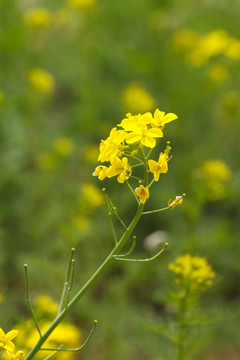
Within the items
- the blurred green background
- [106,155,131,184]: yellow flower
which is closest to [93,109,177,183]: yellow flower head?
[106,155,131,184]: yellow flower

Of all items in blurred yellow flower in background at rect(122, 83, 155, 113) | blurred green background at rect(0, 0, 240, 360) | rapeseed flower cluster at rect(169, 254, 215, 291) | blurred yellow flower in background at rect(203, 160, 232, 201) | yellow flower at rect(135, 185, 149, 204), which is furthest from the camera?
blurred yellow flower in background at rect(122, 83, 155, 113)

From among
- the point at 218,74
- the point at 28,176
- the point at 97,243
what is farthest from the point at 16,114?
the point at 218,74

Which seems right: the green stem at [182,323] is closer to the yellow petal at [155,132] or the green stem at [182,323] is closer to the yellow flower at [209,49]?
the yellow petal at [155,132]

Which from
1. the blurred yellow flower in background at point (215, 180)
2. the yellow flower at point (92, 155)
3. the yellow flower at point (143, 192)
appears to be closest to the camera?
the yellow flower at point (143, 192)

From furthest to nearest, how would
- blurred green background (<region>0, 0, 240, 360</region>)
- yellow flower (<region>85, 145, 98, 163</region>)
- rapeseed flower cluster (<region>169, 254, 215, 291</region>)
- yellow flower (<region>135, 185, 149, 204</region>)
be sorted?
yellow flower (<region>85, 145, 98, 163</region>) < blurred green background (<region>0, 0, 240, 360</region>) < rapeseed flower cluster (<region>169, 254, 215, 291</region>) < yellow flower (<region>135, 185, 149, 204</region>)

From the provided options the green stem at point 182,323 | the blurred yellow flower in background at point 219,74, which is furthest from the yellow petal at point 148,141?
the blurred yellow flower in background at point 219,74

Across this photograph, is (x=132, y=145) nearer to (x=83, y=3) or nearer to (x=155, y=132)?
(x=155, y=132)

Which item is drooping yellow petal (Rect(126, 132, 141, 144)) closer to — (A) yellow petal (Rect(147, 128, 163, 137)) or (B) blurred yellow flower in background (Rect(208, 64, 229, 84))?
(A) yellow petal (Rect(147, 128, 163, 137))
